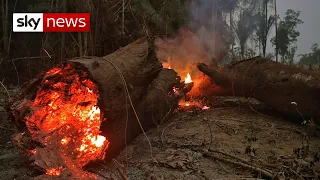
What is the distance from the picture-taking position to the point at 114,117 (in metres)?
4.07

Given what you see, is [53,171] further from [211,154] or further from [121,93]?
[211,154]

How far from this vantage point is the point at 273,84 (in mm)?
6672

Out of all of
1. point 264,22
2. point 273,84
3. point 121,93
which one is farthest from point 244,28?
point 121,93

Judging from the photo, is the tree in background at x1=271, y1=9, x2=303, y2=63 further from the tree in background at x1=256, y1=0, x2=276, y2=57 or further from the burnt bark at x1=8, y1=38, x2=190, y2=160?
the burnt bark at x1=8, y1=38, x2=190, y2=160

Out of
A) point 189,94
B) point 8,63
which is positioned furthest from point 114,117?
point 8,63

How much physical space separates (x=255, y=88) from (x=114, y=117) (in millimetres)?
4198

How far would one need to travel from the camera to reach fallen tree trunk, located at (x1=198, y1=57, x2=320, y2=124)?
20.0 feet

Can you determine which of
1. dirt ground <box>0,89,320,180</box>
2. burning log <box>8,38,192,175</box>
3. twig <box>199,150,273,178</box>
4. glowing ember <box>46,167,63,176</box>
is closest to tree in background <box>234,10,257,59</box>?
dirt ground <box>0,89,320,180</box>

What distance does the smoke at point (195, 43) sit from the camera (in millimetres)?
11031

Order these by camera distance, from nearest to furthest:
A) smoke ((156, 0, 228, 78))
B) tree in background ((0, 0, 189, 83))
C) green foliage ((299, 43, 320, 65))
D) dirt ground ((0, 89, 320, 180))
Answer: dirt ground ((0, 89, 320, 180)) → tree in background ((0, 0, 189, 83)) → smoke ((156, 0, 228, 78)) → green foliage ((299, 43, 320, 65))

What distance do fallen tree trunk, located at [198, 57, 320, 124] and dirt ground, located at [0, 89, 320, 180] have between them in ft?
1.47

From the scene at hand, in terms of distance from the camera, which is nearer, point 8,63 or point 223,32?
point 8,63

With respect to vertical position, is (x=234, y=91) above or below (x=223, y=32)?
below

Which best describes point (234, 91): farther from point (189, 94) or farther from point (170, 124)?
point (170, 124)
